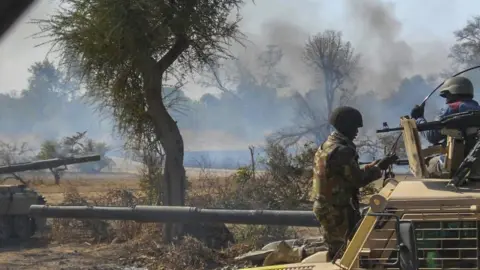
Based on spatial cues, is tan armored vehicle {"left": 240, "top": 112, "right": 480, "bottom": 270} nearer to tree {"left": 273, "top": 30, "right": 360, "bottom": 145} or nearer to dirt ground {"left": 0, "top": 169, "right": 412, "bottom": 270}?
dirt ground {"left": 0, "top": 169, "right": 412, "bottom": 270}

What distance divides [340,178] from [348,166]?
4.6 inches

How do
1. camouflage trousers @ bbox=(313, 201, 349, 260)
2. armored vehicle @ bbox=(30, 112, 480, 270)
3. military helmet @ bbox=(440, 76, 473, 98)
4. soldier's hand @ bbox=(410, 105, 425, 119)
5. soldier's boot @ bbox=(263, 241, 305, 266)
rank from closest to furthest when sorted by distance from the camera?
armored vehicle @ bbox=(30, 112, 480, 270), soldier's boot @ bbox=(263, 241, 305, 266), camouflage trousers @ bbox=(313, 201, 349, 260), soldier's hand @ bbox=(410, 105, 425, 119), military helmet @ bbox=(440, 76, 473, 98)

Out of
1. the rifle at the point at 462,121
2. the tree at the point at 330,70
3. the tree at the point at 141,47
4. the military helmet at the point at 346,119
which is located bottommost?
the rifle at the point at 462,121

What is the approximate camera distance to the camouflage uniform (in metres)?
5.68

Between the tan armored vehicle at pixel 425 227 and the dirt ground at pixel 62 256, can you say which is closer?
the tan armored vehicle at pixel 425 227

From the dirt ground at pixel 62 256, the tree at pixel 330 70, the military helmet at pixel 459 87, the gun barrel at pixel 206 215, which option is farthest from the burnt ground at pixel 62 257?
the tree at pixel 330 70

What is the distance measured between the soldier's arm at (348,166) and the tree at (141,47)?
8.23m

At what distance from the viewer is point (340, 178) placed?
576 cm

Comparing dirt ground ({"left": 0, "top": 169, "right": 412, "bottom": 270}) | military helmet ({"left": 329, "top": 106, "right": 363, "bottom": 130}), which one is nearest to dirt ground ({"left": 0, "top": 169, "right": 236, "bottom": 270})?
dirt ground ({"left": 0, "top": 169, "right": 412, "bottom": 270})

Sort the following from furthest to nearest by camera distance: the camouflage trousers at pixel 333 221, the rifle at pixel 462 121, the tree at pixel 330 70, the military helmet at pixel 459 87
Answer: the tree at pixel 330 70 < the military helmet at pixel 459 87 < the camouflage trousers at pixel 333 221 < the rifle at pixel 462 121

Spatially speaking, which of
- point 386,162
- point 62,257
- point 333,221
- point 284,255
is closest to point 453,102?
point 386,162

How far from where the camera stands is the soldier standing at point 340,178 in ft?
18.6

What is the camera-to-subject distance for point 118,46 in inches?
538

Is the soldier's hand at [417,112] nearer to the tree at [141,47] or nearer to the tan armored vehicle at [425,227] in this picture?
the tan armored vehicle at [425,227]
